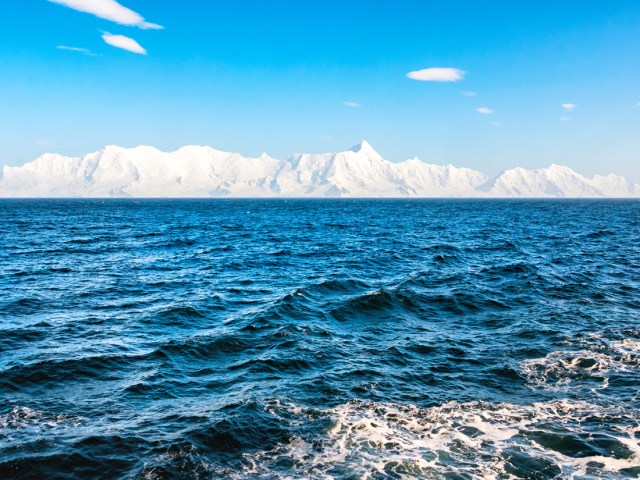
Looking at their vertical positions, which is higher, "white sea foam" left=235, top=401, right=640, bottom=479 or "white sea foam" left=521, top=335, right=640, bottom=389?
"white sea foam" left=521, top=335, right=640, bottom=389

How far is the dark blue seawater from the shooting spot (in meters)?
14.0

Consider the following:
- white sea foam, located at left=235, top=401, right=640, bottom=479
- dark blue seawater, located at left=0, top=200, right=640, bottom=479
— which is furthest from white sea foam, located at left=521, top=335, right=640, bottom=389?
white sea foam, located at left=235, top=401, right=640, bottom=479

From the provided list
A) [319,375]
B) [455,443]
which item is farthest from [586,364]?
[319,375]

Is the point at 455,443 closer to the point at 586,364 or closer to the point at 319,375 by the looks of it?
the point at 319,375

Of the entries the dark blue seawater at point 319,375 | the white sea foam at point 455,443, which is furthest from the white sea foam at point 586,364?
the white sea foam at point 455,443

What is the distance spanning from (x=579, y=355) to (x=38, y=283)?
38798 mm

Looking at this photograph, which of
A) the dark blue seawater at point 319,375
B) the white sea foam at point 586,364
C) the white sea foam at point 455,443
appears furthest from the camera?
the white sea foam at point 586,364

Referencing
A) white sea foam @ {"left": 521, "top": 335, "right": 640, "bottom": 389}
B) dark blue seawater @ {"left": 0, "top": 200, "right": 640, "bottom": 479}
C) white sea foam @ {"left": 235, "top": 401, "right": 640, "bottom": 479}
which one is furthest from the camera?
white sea foam @ {"left": 521, "top": 335, "right": 640, "bottom": 389}

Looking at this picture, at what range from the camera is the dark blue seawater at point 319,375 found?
1402 centimetres

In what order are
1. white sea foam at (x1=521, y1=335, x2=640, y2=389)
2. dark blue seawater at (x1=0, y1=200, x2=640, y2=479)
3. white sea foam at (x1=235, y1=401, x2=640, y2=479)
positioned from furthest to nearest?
white sea foam at (x1=521, y1=335, x2=640, y2=389) < dark blue seawater at (x1=0, y1=200, x2=640, y2=479) < white sea foam at (x1=235, y1=401, x2=640, y2=479)

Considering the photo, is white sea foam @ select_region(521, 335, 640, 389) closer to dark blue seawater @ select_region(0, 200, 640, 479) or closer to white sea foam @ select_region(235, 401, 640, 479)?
dark blue seawater @ select_region(0, 200, 640, 479)

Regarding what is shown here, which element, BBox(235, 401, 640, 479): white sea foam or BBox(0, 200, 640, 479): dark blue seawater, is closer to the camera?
BBox(235, 401, 640, 479): white sea foam

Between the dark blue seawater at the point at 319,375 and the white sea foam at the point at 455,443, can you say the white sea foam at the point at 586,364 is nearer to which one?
the dark blue seawater at the point at 319,375

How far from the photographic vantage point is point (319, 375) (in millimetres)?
20141
